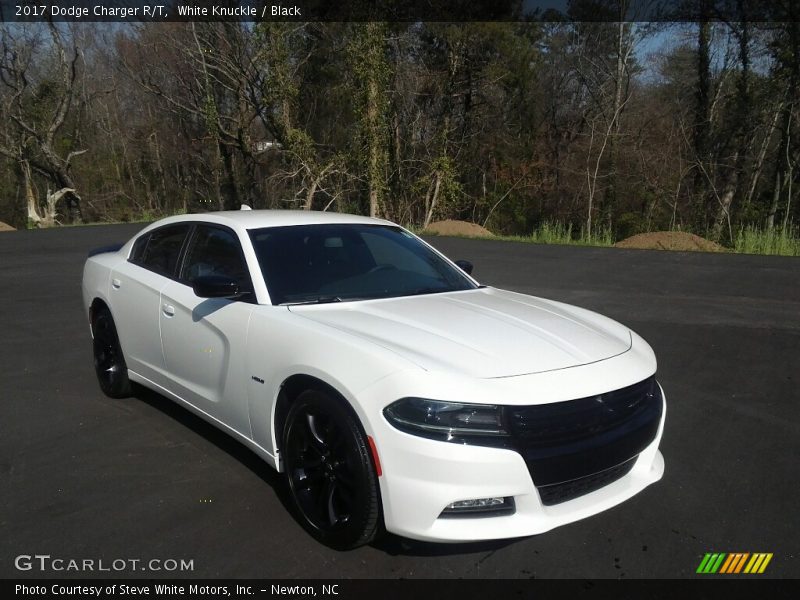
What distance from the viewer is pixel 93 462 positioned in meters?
4.15

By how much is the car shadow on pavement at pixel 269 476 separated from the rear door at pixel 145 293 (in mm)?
391

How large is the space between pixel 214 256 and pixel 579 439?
2.57m

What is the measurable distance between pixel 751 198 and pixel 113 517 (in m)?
33.8

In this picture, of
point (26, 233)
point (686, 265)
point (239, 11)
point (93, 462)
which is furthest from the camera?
point (239, 11)

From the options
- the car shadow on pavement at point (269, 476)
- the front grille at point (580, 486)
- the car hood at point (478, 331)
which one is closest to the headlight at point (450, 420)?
the car hood at point (478, 331)

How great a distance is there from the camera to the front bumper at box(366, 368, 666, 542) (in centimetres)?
277

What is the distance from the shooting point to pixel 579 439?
2.95 metres

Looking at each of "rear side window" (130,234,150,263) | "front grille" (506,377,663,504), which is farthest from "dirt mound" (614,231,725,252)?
"front grille" (506,377,663,504)

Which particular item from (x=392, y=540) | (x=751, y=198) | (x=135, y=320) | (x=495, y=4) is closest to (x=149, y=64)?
(x=495, y=4)

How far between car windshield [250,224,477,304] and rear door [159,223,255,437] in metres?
0.18

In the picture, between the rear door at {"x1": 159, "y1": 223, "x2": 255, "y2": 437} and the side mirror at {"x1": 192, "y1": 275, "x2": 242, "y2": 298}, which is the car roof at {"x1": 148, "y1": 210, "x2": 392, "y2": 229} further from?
the side mirror at {"x1": 192, "y1": 275, "x2": 242, "y2": 298}

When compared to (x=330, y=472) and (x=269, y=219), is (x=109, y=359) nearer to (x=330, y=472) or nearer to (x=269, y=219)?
(x=269, y=219)

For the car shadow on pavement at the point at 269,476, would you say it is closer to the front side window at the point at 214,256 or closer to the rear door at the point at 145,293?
the rear door at the point at 145,293

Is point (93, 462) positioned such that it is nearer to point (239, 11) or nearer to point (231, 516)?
point (231, 516)
